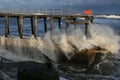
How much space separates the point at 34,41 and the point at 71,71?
8963mm

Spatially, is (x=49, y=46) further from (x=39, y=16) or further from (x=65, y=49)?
(x=39, y=16)

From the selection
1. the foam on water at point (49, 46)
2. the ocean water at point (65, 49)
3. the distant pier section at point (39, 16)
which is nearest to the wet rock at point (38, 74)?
the ocean water at point (65, 49)

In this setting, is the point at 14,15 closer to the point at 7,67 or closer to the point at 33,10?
the point at 33,10

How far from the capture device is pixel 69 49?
28.9 metres

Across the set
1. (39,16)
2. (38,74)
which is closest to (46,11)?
(39,16)

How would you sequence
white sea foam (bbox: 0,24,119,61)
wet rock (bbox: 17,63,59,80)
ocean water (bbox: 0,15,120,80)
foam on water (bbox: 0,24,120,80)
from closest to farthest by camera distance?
wet rock (bbox: 17,63,59,80)
ocean water (bbox: 0,15,120,80)
foam on water (bbox: 0,24,120,80)
white sea foam (bbox: 0,24,119,61)

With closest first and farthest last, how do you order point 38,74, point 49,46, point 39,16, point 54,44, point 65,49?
point 38,74
point 65,49
point 49,46
point 54,44
point 39,16

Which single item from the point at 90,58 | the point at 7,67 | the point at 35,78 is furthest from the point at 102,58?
the point at 35,78

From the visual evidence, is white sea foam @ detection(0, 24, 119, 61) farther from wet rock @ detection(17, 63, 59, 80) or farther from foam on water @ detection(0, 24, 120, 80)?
wet rock @ detection(17, 63, 59, 80)

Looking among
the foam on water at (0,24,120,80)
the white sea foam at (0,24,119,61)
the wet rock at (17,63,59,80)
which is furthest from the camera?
the white sea foam at (0,24,119,61)

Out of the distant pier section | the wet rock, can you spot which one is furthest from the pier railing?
the wet rock

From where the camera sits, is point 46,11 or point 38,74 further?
point 46,11

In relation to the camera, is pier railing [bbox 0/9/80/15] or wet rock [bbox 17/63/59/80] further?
pier railing [bbox 0/9/80/15]

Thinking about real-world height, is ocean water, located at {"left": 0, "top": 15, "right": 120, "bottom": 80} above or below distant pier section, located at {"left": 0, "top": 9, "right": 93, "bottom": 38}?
below
